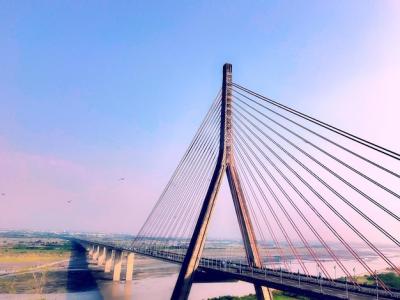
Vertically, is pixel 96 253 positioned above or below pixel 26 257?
above

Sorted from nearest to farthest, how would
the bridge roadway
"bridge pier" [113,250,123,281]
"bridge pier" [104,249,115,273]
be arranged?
the bridge roadway < "bridge pier" [113,250,123,281] < "bridge pier" [104,249,115,273]

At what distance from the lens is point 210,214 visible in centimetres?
2867

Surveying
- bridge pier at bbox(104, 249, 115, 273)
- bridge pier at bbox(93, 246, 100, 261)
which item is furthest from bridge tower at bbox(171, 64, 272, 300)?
bridge pier at bbox(93, 246, 100, 261)

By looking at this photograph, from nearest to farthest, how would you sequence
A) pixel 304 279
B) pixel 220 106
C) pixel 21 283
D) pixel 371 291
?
pixel 371 291 < pixel 304 279 < pixel 220 106 < pixel 21 283

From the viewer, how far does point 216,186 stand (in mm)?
29672

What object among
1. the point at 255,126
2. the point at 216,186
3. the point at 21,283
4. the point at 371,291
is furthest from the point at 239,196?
the point at 21,283

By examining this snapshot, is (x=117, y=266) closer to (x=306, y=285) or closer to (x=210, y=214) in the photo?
(x=210, y=214)

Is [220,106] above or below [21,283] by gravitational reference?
above

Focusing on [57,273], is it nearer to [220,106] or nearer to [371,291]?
[220,106]

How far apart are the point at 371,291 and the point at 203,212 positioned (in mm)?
14085

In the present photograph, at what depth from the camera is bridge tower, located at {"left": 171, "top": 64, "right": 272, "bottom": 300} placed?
27.5 m

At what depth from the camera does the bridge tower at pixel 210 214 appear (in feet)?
90.2

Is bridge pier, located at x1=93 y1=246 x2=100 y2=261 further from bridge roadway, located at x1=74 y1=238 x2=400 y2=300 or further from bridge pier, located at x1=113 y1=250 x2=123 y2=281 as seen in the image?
bridge roadway, located at x1=74 y1=238 x2=400 y2=300

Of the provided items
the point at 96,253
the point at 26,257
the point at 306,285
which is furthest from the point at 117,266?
the point at 306,285
